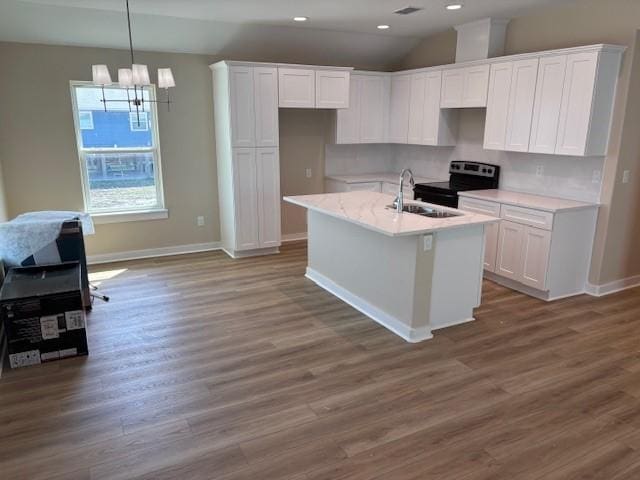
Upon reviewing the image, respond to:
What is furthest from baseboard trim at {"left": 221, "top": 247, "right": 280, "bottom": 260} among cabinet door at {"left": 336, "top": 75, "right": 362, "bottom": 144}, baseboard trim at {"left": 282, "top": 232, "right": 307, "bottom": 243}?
cabinet door at {"left": 336, "top": 75, "right": 362, "bottom": 144}

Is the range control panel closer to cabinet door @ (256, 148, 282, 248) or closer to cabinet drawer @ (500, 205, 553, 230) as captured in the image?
cabinet drawer @ (500, 205, 553, 230)

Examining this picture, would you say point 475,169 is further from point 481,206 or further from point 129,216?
point 129,216

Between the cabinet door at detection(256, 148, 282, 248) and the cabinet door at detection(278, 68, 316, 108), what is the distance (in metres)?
0.60

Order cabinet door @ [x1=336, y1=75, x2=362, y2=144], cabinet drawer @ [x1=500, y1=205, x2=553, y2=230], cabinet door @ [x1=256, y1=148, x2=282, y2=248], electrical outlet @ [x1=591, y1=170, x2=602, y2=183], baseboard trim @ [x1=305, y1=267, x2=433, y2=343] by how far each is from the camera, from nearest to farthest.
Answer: baseboard trim @ [x1=305, y1=267, x2=433, y2=343] → cabinet drawer @ [x1=500, y1=205, x2=553, y2=230] → electrical outlet @ [x1=591, y1=170, x2=602, y2=183] → cabinet door @ [x1=256, y1=148, x2=282, y2=248] → cabinet door @ [x1=336, y1=75, x2=362, y2=144]

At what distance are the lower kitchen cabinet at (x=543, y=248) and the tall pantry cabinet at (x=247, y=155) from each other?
2.56 meters

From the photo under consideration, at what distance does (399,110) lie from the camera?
624 centimetres

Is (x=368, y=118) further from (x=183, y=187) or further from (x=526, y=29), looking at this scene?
(x=183, y=187)

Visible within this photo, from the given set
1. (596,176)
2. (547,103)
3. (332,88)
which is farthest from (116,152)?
(596,176)

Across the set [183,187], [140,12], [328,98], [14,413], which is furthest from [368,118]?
[14,413]

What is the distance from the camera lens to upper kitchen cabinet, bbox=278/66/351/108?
5.45m

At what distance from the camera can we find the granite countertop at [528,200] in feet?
13.6

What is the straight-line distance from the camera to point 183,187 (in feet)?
18.8

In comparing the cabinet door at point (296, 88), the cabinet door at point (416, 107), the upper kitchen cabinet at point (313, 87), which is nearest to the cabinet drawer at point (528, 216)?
the cabinet door at point (416, 107)

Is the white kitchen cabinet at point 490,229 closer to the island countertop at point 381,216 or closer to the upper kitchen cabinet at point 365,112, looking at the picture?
the island countertop at point 381,216
